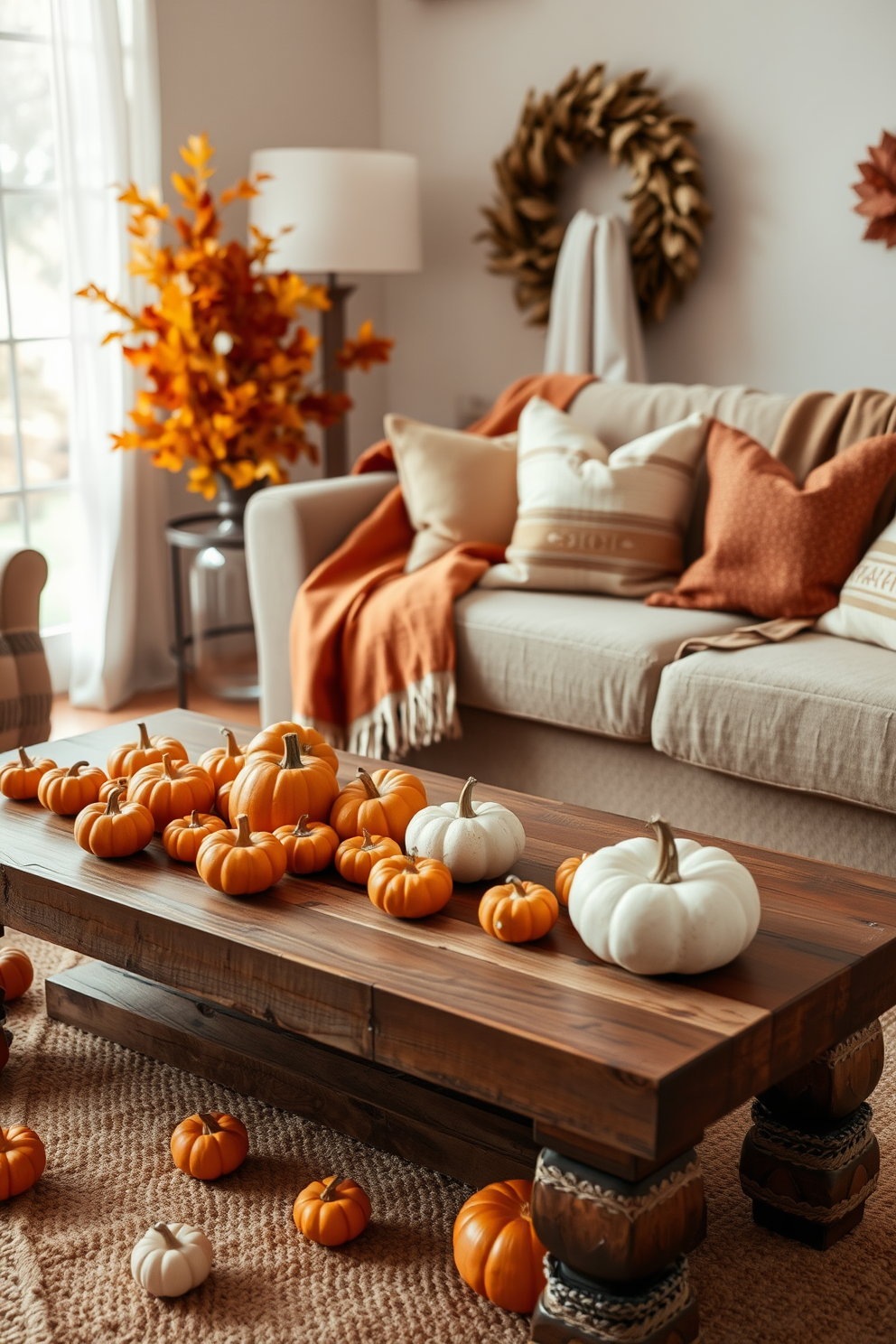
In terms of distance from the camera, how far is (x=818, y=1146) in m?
1.47

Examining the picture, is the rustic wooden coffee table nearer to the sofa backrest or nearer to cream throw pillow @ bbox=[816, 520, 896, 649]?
cream throw pillow @ bbox=[816, 520, 896, 649]

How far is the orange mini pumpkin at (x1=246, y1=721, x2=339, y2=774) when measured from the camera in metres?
1.77

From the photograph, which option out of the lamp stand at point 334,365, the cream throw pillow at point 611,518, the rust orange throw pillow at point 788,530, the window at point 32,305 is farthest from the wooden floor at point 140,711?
the rust orange throw pillow at point 788,530

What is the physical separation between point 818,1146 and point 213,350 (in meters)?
2.47

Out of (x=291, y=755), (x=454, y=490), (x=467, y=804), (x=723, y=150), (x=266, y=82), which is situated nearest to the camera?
(x=467, y=804)

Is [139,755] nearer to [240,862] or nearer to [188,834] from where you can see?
[188,834]

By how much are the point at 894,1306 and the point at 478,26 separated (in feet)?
12.5

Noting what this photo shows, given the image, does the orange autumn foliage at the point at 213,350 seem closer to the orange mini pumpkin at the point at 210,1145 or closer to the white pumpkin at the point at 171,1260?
the orange mini pumpkin at the point at 210,1145

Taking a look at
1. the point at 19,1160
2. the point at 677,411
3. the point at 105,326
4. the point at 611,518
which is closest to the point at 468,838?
the point at 19,1160

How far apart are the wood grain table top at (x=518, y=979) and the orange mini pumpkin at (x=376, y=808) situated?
0.29ft

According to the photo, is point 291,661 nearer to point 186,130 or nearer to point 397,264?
point 397,264

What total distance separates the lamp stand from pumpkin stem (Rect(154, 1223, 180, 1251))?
2684 millimetres

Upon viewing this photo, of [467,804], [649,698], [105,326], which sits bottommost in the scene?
[649,698]

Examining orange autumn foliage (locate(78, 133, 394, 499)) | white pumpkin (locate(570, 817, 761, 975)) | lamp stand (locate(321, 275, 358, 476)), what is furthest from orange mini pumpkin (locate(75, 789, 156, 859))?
lamp stand (locate(321, 275, 358, 476))
